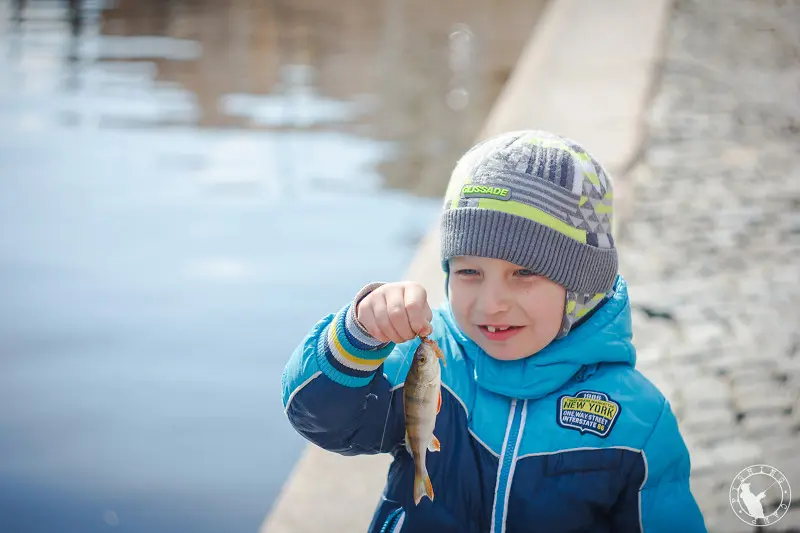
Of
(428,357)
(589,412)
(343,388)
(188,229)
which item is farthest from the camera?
(188,229)

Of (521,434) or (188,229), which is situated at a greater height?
(521,434)

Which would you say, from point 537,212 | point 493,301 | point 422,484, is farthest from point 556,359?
point 422,484

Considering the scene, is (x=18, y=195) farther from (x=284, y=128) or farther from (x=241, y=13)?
(x=241, y=13)

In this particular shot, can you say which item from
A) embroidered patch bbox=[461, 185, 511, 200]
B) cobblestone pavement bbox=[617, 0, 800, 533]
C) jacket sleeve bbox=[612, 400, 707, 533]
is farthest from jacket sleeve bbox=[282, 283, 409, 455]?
cobblestone pavement bbox=[617, 0, 800, 533]

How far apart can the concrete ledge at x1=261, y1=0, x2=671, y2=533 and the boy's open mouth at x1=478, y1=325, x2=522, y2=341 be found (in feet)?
3.92

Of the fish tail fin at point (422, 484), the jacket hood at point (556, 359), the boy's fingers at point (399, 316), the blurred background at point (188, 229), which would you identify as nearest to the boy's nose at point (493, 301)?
the jacket hood at point (556, 359)

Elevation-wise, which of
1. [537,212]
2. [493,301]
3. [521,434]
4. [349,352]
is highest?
[537,212]

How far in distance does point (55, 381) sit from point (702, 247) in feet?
11.3

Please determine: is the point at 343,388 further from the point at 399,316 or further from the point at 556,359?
the point at 556,359

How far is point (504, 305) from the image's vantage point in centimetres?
249

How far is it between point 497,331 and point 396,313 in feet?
1.32

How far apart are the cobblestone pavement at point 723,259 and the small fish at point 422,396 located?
1465mm

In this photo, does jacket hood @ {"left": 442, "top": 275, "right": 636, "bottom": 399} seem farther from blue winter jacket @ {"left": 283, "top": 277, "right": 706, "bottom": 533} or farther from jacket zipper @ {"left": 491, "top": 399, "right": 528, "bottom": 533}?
jacket zipper @ {"left": 491, "top": 399, "right": 528, "bottom": 533}

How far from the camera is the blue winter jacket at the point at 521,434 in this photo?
8.07 feet
